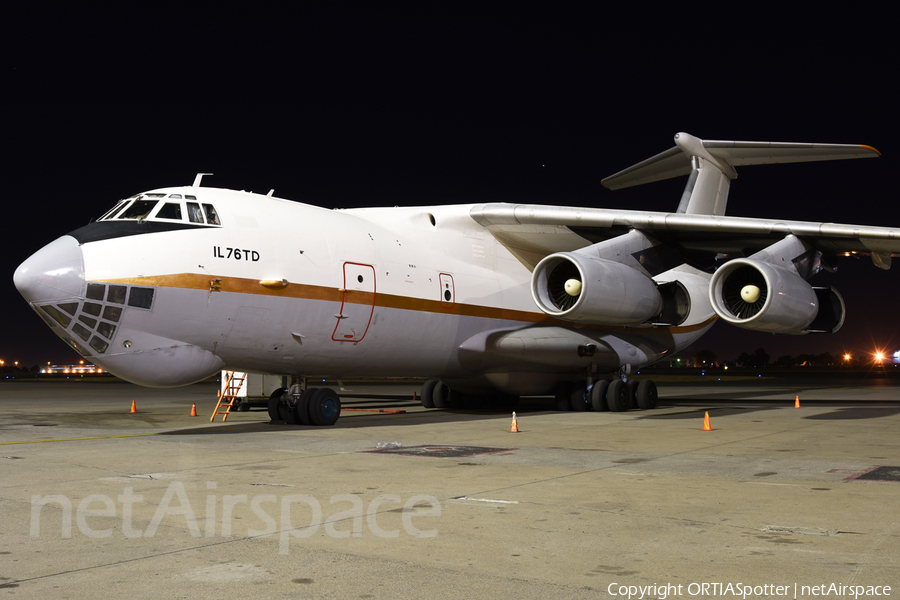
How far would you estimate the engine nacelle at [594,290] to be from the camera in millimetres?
11391

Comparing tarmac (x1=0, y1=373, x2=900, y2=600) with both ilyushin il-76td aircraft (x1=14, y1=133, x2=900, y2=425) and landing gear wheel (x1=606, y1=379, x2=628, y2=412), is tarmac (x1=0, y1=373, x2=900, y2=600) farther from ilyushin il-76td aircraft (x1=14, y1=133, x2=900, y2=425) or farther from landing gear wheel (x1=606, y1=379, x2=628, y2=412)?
landing gear wheel (x1=606, y1=379, x2=628, y2=412)

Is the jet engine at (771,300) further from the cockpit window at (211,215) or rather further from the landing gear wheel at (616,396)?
the cockpit window at (211,215)

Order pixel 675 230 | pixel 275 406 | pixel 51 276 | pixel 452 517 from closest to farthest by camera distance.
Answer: pixel 452 517 < pixel 51 276 < pixel 275 406 < pixel 675 230

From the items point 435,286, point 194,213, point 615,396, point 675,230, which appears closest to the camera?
point 194,213

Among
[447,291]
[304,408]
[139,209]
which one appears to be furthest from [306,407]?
[139,209]

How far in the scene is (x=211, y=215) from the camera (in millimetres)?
10000

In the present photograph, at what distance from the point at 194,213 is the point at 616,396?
8.42m

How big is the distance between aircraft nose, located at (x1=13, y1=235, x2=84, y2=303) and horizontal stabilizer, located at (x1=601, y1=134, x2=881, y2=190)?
10675mm

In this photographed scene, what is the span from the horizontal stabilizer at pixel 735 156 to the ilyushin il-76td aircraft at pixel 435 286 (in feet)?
0.15

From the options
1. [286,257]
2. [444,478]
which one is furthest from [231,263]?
[444,478]

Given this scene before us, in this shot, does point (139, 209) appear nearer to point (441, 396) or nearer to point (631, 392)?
point (441, 396)

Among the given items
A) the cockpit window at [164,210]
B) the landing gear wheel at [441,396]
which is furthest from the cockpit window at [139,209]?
the landing gear wheel at [441,396]

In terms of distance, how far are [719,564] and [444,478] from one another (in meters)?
2.91

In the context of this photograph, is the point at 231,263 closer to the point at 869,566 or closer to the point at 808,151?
the point at 869,566
